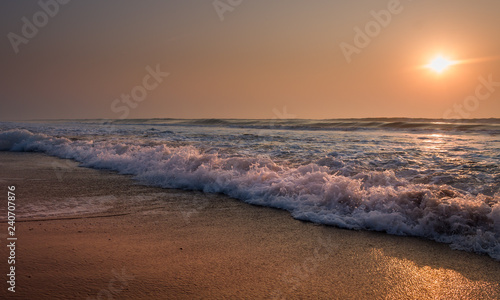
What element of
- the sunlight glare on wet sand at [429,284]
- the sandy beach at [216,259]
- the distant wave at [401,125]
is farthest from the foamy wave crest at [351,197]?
the distant wave at [401,125]

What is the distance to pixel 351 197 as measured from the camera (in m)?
5.73

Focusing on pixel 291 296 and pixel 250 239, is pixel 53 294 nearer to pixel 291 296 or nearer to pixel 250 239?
pixel 291 296

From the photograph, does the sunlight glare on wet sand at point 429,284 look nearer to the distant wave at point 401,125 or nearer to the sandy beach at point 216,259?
the sandy beach at point 216,259

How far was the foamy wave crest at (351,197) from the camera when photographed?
4.61 metres

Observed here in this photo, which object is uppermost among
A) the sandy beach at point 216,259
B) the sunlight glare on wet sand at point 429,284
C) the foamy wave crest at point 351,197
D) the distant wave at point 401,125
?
the distant wave at point 401,125

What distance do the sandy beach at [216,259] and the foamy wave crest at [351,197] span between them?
11.4 inches

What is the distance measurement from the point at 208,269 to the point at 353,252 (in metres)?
1.63

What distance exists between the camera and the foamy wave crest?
15.1 ft

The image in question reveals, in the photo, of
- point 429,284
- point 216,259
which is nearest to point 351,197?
point 429,284

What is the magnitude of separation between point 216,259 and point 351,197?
2784 mm

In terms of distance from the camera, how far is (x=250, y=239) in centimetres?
444

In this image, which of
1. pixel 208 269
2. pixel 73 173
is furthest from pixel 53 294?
pixel 73 173

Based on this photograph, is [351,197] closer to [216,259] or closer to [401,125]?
[216,259]

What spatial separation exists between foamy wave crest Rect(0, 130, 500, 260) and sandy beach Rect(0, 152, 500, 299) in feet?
0.95
